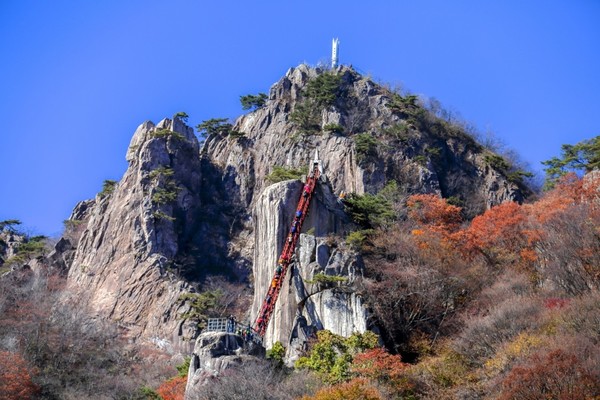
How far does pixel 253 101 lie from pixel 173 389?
33725 millimetres

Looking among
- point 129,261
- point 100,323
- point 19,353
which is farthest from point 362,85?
point 19,353

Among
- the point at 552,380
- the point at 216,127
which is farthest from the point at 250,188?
the point at 552,380

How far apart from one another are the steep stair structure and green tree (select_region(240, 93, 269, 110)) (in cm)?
2245

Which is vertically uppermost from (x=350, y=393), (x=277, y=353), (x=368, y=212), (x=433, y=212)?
(x=433, y=212)

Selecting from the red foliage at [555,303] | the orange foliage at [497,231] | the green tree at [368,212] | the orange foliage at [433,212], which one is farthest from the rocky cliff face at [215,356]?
the orange foliage at [433,212]

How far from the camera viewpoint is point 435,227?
154 ft

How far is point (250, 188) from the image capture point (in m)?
59.1

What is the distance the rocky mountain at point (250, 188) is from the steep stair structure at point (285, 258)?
0.44 meters

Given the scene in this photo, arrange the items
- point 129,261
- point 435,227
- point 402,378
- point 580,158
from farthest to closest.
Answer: point 580,158, point 129,261, point 435,227, point 402,378

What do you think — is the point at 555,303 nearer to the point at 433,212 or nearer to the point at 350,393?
the point at 350,393

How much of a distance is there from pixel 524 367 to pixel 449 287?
11243 millimetres

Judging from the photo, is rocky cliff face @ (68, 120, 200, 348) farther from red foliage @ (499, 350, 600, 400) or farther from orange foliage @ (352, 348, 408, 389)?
red foliage @ (499, 350, 600, 400)

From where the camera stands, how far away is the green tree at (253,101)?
→ 65312mm

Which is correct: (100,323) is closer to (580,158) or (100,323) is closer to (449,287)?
(449,287)
